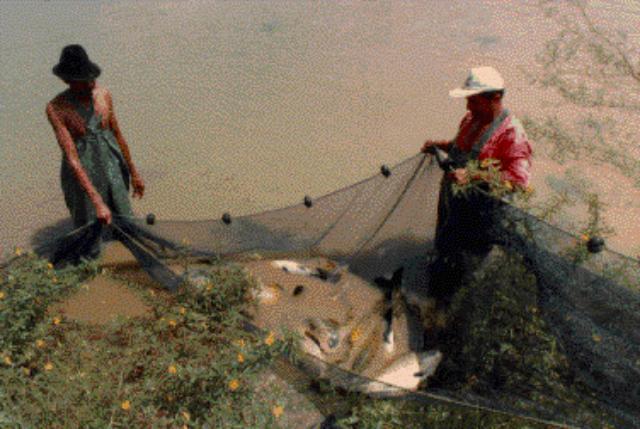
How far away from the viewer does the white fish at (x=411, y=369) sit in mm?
3330

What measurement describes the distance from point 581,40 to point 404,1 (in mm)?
3519

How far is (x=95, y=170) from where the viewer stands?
12.8ft

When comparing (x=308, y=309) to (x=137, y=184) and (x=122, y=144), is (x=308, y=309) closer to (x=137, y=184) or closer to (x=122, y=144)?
(x=137, y=184)

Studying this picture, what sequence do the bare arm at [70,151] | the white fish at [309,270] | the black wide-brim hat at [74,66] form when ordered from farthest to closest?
the white fish at [309,270]
the bare arm at [70,151]
the black wide-brim hat at [74,66]

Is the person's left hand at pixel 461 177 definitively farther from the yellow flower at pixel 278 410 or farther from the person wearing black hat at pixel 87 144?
the person wearing black hat at pixel 87 144

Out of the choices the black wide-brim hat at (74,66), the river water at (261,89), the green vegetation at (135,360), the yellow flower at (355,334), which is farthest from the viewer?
the river water at (261,89)

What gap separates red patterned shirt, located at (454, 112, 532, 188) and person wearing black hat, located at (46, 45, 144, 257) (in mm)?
2617

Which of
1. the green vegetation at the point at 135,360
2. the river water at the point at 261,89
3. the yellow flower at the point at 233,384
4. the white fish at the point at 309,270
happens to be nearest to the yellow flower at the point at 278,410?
the green vegetation at the point at 135,360

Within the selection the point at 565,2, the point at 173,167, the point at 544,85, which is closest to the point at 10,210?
the point at 173,167

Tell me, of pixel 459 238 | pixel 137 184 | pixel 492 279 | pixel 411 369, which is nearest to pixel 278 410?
pixel 411 369

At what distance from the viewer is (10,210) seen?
5.84 m

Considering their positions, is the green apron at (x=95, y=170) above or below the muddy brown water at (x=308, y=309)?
above

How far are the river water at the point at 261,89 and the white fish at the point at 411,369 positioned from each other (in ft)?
8.61

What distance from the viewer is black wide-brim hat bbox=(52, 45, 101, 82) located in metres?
3.45
